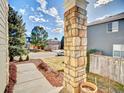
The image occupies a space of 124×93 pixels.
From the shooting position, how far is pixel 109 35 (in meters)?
10.6

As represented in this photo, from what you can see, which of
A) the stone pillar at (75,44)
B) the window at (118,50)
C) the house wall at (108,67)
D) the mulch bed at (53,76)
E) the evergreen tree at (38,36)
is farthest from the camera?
the evergreen tree at (38,36)

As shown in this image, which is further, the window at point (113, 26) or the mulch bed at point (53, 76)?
the window at point (113, 26)

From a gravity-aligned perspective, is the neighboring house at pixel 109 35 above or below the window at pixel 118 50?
above

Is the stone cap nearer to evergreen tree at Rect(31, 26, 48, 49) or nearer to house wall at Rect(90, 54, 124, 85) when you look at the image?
house wall at Rect(90, 54, 124, 85)

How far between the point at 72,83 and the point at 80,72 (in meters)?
0.38

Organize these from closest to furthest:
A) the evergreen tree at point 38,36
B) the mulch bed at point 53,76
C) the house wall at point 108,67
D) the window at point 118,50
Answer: the mulch bed at point 53,76 → the house wall at point 108,67 → the window at point 118,50 → the evergreen tree at point 38,36

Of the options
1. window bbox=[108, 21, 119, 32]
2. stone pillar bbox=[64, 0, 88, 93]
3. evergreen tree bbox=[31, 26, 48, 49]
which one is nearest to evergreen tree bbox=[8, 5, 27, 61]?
stone pillar bbox=[64, 0, 88, 93]

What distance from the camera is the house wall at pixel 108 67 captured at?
6.60 m

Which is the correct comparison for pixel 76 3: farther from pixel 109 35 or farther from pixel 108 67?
pixel 109 35

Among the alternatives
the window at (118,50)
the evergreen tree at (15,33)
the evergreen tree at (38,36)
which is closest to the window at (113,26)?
the window at (118,50)

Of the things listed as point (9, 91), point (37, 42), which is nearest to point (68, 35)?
point (9, 91)

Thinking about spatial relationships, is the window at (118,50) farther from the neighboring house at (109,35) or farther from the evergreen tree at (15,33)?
the evergreen tree at (15,33)

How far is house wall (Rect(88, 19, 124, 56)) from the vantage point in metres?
9.68

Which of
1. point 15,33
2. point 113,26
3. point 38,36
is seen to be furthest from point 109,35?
point 38,36
